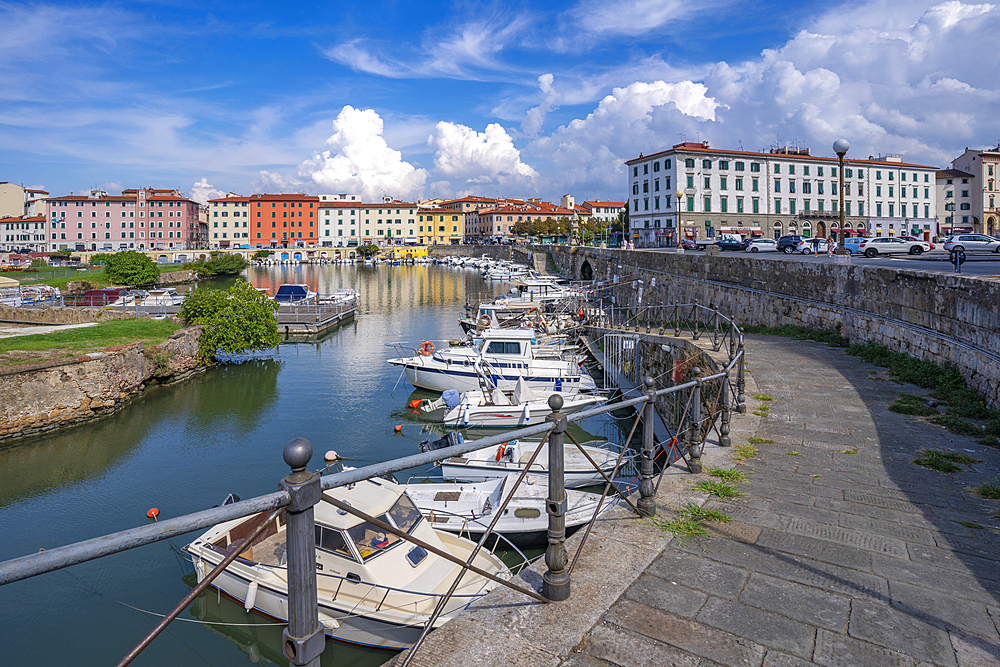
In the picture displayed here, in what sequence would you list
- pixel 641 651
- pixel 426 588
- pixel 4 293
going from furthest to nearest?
1. pixel 4 293
2. pixel 426 588
3. pixel 641 651

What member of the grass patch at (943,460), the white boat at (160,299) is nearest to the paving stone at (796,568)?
the grass patch at (943,460)

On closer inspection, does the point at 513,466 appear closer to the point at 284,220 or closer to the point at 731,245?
the point at 731,245

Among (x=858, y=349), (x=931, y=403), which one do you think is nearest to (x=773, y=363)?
(x=858, y=349)

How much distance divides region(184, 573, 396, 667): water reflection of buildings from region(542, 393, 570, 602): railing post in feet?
17.8

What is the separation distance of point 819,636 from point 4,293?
45.3 meters

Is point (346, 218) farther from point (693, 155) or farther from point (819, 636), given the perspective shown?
point (819, 636)

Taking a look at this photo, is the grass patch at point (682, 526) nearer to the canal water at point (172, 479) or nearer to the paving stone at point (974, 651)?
the paving stone at point (974, 651)

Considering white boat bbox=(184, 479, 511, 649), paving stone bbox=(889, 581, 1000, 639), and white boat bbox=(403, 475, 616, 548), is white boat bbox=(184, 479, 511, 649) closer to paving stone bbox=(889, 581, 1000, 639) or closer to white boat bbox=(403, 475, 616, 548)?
white boat bbox=(403, 475, 616, 548)

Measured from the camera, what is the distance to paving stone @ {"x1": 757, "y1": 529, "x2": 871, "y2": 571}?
4.31 metres

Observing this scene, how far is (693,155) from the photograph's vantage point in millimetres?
71250

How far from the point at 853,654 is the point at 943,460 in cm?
422

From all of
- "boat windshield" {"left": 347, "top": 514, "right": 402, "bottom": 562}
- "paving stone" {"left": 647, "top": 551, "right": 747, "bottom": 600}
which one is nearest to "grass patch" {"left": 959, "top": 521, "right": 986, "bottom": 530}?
"paving stone" {"left": 647, "top": 551, "right": 747, "bottom": 600}

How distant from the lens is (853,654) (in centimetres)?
325

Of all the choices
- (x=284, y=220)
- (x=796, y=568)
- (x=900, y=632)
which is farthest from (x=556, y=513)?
(x=284, y=220)
